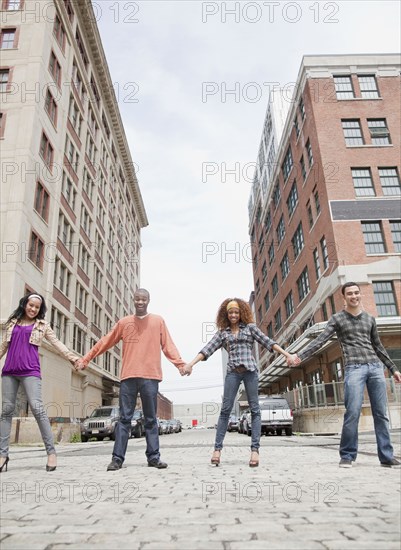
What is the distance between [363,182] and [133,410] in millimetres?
25953

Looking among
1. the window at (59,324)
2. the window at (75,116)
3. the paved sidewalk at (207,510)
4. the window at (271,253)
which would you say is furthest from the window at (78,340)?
the paved sidewalk at (207,510)

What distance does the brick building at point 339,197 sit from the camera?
25203mm

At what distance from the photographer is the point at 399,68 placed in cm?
3097

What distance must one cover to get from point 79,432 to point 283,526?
2078 centimetres

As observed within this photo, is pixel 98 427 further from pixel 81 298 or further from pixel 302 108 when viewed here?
pixel 302 108

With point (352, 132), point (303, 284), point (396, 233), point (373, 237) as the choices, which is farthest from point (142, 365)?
point (303, 284)

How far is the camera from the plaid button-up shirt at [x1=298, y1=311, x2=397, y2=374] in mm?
5090

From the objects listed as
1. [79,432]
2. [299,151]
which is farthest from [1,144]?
[299,151]

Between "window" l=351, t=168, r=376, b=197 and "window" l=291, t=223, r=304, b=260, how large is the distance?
6.56m

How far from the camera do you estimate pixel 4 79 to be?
2347cm

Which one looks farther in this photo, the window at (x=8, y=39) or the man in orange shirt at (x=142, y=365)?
the window at (x=8, y=39)

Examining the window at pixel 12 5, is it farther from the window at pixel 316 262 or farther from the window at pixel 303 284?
the window at pixel 303 284

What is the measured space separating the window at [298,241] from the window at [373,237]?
23.3 ft

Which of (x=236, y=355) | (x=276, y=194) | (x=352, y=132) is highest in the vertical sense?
(x=276, y=194)
